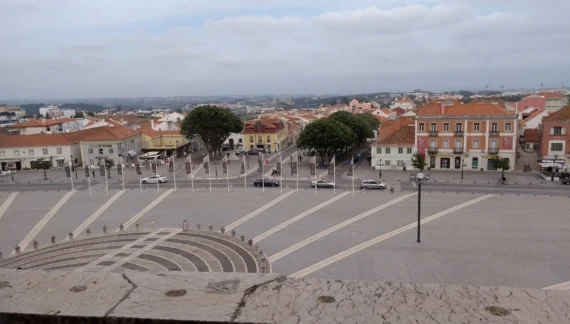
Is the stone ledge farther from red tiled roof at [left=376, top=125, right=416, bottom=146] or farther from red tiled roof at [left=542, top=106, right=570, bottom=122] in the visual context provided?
red tiled roof at [left=542, top=106, right=570, bottom=122]

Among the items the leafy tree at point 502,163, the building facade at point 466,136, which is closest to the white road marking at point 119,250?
the leafy tree at point 502,163

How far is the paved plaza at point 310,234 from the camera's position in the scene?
20797 millimetres

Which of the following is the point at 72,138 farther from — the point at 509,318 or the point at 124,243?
the point at 509,318

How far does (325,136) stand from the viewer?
54094 mm

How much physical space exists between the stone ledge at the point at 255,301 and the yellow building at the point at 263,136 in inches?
2642

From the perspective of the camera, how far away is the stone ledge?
3.45 meters

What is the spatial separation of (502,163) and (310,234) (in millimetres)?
27781

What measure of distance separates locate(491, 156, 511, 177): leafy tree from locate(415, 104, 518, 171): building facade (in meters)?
0.87

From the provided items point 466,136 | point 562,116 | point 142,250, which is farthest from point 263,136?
point 142,250

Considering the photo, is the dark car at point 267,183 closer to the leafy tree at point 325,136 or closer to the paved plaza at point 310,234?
the paved plaza at point 310,234

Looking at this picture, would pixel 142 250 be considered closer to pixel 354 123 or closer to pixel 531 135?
Answer: pixel 354 123

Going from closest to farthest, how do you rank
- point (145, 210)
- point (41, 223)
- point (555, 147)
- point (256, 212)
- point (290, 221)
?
point (290, 221), point (41, 223), point (256, 212), point (145, 210), point (555, 147)

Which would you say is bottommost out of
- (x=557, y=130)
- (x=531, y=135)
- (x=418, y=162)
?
Result: (x=418, y=162)

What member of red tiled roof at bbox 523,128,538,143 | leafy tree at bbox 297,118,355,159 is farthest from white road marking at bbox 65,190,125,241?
red tiled roof at bbox 523,128,538,143
